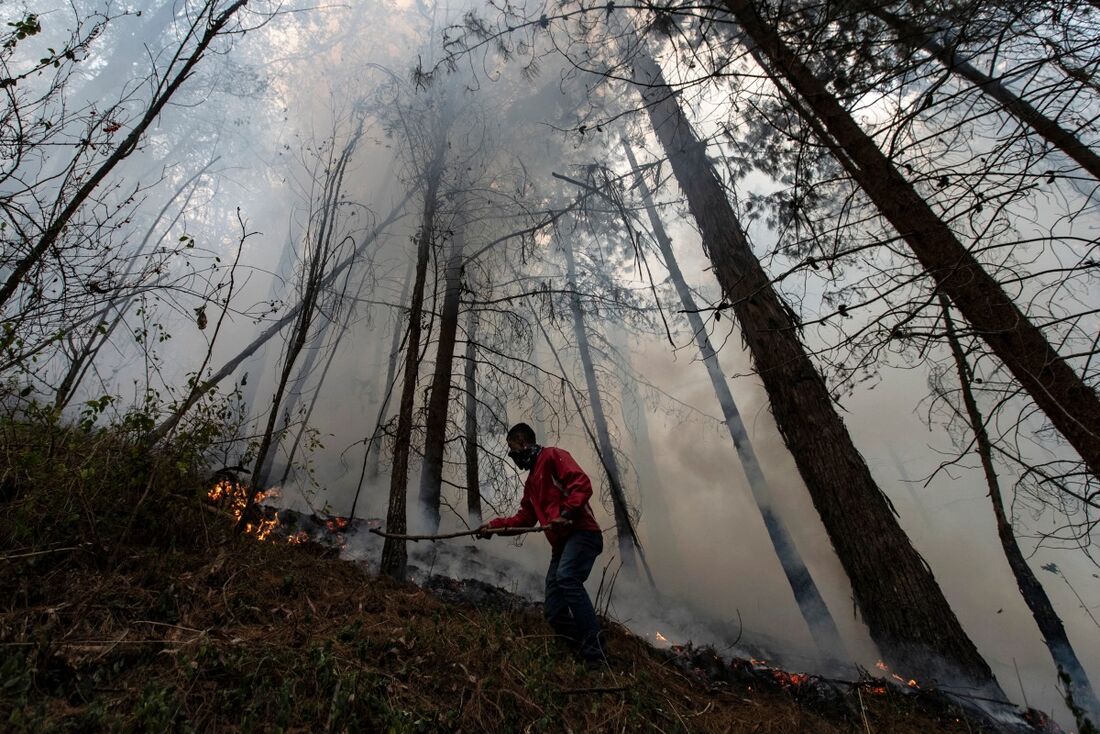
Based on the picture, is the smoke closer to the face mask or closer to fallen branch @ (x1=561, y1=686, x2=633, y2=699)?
the face mask

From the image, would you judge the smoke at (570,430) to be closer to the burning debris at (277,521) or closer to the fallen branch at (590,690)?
the burning debris at (277,521)

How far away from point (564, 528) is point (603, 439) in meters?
5.51

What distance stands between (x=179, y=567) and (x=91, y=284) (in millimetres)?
2127

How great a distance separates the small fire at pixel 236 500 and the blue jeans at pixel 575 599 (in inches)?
104

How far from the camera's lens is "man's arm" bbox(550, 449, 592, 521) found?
11.9 ft

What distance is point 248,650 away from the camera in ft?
7.75

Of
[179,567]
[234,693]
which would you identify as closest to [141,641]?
[234,693]

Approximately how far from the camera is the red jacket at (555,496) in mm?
3701

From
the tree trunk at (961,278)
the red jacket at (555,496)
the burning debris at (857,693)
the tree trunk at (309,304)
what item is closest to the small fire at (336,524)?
the tree trunk at (309,304)

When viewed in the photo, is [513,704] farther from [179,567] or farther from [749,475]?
[749,475]

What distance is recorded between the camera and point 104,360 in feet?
45.1

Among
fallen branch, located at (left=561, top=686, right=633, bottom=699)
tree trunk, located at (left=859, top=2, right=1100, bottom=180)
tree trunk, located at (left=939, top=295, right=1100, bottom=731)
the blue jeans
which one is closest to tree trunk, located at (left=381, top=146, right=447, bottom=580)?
the blue jeans

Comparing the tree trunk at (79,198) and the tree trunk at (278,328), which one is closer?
the tree trunk at (79,198)

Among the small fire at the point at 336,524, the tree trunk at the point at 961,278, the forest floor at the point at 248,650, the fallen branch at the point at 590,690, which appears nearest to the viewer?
the forest floor at the point at 248,650
